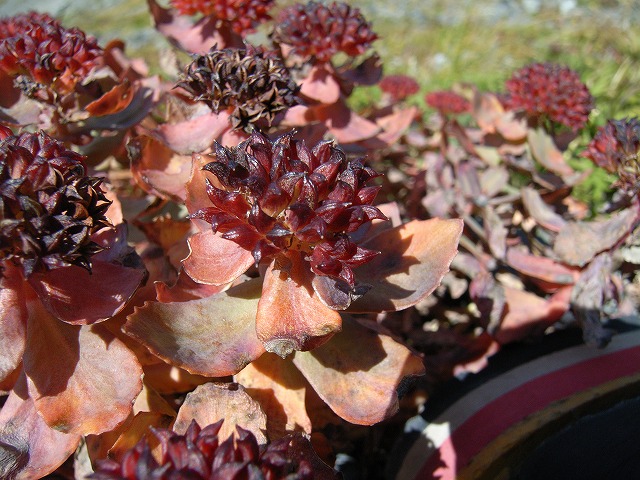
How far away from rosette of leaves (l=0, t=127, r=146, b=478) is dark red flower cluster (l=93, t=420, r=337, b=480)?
6.6 inches

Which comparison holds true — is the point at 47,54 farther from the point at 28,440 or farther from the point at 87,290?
the point at 28,440

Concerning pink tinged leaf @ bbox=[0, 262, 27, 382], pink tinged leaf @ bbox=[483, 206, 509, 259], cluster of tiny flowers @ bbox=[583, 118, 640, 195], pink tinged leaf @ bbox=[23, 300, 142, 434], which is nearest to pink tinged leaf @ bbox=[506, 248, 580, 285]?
pink tinged leaf @ bbox=[483, 206, 509, 259]

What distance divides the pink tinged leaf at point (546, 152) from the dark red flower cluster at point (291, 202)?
813mm

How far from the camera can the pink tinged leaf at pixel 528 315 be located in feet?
3.97

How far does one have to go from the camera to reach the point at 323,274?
728 millimetres

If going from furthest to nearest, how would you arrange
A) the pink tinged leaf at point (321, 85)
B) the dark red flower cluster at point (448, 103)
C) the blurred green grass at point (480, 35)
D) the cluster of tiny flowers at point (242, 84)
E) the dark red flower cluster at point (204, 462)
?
the blurred green grass at point (480, 35) < the dark red flower cluster at point (448, 103) < the pink tinged leaf at point (321, 85) < the cluster of tiny flowers at point (242, 84) < the dark red flower cluster at point (204, 462)

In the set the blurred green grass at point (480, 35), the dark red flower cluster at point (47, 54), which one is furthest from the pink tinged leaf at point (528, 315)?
the blurred green grass at point (480, 35)

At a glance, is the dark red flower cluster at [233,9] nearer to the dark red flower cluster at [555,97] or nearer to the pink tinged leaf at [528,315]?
the dark red flower cluster at [555,97]

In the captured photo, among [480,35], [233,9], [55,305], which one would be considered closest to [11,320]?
[55,305]

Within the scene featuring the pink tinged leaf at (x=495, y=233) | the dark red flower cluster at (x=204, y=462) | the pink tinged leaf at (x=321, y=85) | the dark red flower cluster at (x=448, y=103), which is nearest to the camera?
the dark red flower cluster at (x=204, y=462)

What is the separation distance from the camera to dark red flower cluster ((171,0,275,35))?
1132 mm

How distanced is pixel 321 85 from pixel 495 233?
530 millimetres

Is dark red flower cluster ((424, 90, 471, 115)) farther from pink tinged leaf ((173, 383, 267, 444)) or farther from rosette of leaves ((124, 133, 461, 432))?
pink tinged leaf ((173, 383, 267, 444))

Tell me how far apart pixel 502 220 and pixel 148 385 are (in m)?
0.96
